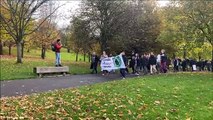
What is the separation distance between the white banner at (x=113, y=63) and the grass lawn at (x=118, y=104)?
10.8 m

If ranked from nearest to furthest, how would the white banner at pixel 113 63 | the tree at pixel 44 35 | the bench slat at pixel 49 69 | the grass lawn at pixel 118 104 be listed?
the grass lawn at pixel 118 104, the bench slat at pixel 49 69, the white banner at pixel 113 63, the tree at pixel 44 35

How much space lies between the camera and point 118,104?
43.5 ft

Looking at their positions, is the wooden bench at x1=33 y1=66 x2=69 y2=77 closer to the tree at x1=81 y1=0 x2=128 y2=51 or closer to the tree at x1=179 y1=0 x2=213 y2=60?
the tree at x1=179 y1=0 x2=213 y2=60

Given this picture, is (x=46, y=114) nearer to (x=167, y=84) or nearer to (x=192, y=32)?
(x=167, y=84)

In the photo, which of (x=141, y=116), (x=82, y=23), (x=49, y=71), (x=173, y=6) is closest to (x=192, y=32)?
(x=173, y=6)

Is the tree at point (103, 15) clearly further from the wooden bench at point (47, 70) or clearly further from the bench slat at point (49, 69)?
the wooden bench at point (47, 70)

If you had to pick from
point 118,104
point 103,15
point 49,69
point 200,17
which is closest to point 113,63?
point 49,69

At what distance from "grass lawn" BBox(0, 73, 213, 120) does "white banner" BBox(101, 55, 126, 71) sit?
10.8 meters

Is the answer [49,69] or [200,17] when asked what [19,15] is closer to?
[49,69]

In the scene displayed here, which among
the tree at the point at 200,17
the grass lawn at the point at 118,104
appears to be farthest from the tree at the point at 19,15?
the grass lawn at the point at 118,104

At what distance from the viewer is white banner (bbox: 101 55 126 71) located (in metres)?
27.9

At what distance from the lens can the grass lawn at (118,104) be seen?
39.2 feet

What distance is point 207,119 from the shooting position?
500 inches

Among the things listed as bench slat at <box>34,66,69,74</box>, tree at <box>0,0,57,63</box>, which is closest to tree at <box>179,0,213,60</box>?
bench slat at <box>34,66,69,74</box>
